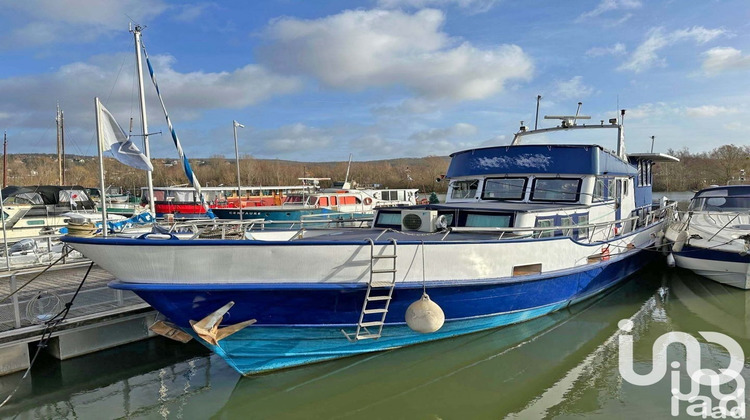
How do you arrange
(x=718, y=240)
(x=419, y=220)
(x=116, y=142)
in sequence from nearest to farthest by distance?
1. (x=419, y=220)
2. (x=116, y=142)
3. (x=718, y=240)

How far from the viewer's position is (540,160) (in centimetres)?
995

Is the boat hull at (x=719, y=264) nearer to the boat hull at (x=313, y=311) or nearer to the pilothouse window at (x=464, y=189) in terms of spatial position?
the boat hull at (x=313, y=311)

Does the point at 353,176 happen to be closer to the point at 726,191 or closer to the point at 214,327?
the point at 726,191

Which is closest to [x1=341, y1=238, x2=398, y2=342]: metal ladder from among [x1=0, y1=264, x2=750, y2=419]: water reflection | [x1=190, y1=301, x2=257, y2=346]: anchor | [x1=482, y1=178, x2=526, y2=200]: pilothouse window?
[x1=0, y1=264, x2=750, y2=419]: water reflection

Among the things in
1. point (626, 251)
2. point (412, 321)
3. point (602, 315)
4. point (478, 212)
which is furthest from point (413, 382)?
point (626, 251)

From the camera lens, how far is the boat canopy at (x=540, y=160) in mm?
9766

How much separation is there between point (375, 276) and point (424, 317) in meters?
0.88

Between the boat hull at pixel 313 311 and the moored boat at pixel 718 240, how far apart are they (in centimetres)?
557

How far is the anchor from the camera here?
580 centimetres

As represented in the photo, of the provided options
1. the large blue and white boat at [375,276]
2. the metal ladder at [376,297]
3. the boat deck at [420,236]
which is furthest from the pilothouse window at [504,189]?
the metal ladder at [376,297]

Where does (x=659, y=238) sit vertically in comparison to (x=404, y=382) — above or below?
above

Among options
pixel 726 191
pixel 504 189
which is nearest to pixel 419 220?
pixel 504 189

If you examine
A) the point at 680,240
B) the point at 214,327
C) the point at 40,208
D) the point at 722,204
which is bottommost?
the point at 214,327

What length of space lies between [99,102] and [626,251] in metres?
11.4
